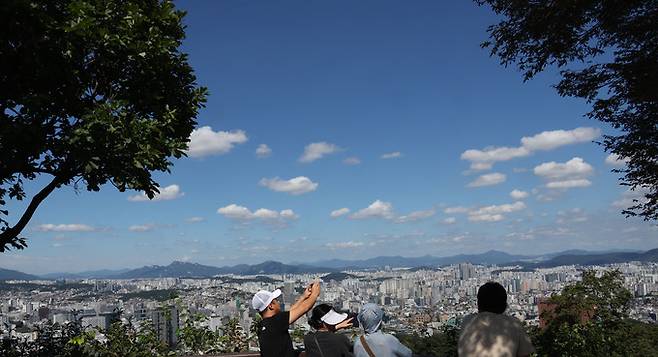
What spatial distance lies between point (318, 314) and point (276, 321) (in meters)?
0.28

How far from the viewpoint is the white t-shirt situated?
282 cm

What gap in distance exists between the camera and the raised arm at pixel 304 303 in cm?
332

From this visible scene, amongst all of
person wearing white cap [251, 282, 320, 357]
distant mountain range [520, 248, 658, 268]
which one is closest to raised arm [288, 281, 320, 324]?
person wearing white cap [251, 282, 320, 357]

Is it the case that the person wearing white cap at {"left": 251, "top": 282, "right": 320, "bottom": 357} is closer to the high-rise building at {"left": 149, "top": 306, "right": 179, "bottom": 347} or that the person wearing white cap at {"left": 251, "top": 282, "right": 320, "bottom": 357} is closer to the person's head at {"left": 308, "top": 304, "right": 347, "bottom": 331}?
the person's head at {"left": 308, "top": 304, "right": 347, "bottom": 331}

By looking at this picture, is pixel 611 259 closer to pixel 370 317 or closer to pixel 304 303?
pixel 370 317

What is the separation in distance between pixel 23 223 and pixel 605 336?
295 inches

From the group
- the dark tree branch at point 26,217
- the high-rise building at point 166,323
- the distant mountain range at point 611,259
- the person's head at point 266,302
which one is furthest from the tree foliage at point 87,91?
the distant mountain range at point 611,259

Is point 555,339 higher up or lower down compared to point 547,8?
lower down

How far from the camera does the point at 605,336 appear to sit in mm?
6375

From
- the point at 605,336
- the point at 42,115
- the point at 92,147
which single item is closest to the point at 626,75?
the point at 605,336

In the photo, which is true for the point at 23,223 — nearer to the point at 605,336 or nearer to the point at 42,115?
the point at 42,115

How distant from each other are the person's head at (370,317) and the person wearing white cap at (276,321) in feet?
1.09

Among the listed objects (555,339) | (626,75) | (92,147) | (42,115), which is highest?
(626,75)

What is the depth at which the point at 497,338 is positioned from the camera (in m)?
2.84
